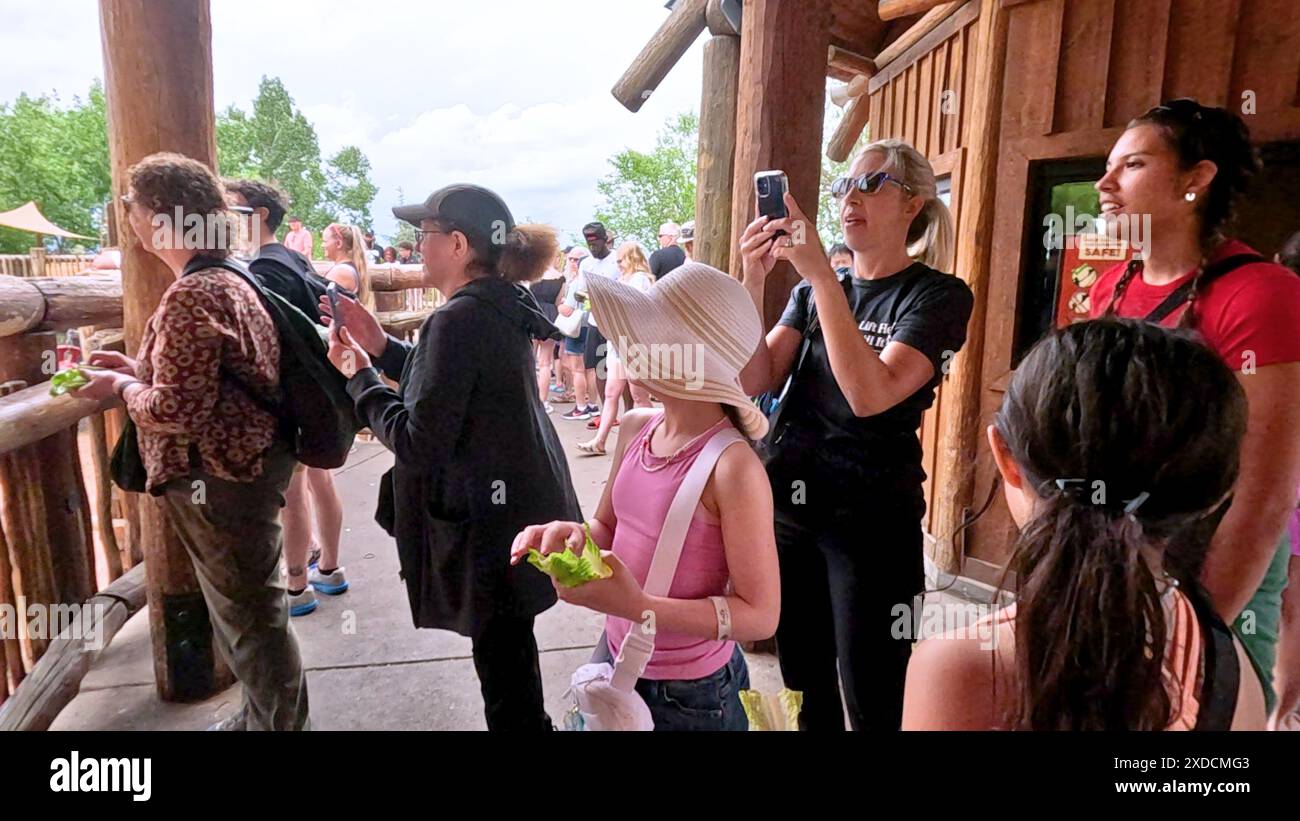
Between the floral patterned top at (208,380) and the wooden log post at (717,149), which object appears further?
the wooden log post at (717,149)

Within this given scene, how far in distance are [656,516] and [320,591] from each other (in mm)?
2702

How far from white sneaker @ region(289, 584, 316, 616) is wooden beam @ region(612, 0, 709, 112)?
2.83 meters

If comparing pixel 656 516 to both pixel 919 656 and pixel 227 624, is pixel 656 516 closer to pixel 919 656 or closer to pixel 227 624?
pixel 919 656

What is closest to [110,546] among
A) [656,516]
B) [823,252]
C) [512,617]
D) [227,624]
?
[227,624]

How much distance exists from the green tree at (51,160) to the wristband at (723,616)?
18.8m

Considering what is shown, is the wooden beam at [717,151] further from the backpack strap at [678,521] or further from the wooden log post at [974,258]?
the backpack strap at [678,521]

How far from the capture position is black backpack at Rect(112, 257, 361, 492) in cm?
202

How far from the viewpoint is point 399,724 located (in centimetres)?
246

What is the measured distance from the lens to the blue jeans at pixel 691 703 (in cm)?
130

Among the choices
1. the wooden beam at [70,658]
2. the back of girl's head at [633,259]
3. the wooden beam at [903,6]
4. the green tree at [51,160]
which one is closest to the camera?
the wooden beam at [70,658]

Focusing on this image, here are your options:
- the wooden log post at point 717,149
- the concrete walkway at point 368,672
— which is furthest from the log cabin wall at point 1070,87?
the concrete walkway at point 368,672

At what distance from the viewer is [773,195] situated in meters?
1.67

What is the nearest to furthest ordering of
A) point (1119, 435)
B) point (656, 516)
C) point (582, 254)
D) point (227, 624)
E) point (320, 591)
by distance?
point (1119, 435), point (656, 516), point (227, 624), point (320, 591), point (582, 254)
